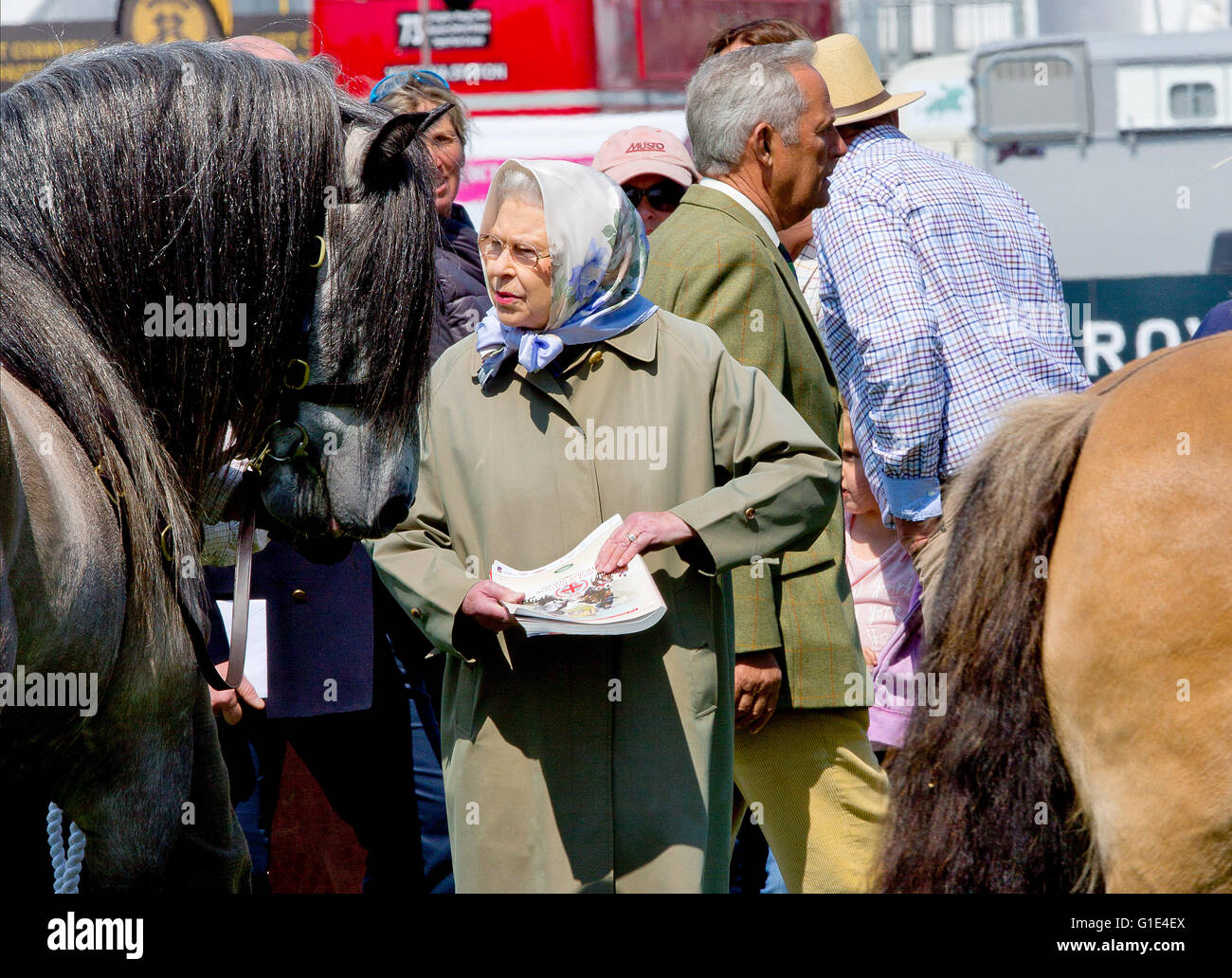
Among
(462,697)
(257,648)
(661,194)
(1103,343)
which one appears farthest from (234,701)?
(1103,343)

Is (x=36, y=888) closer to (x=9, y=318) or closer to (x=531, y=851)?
(x=531, y=851)

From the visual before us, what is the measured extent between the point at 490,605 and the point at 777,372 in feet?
3.21

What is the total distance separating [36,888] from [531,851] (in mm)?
851

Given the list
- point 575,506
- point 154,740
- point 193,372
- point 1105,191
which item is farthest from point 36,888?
point 1105,191

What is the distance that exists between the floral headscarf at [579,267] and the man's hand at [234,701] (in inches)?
→ 49.8

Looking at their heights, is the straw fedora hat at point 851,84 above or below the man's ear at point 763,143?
above

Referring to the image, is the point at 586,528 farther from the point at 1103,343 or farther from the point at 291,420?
the point at 1103,343

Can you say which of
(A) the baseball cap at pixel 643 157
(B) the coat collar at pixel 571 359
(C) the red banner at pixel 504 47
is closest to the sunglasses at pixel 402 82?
(A) the baseball cap at pixel 643 157

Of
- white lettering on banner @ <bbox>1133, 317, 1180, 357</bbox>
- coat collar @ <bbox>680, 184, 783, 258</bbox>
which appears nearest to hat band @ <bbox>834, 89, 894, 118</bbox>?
coat collar @ <bbox>680, 184, 783, 258</bbox>

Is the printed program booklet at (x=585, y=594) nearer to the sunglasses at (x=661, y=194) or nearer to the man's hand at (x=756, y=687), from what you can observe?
the man's hand at (x=756, y=687)

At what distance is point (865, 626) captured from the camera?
12.0ft

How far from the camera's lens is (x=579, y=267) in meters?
2.54

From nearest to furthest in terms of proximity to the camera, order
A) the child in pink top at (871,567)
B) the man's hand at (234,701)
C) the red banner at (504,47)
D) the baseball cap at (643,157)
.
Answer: the man's hand at (234,701) < the child in pink top at (871,567) < the baseball cap at (643,157) < the red banner at (504,47)

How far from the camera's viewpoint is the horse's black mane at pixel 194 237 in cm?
198
